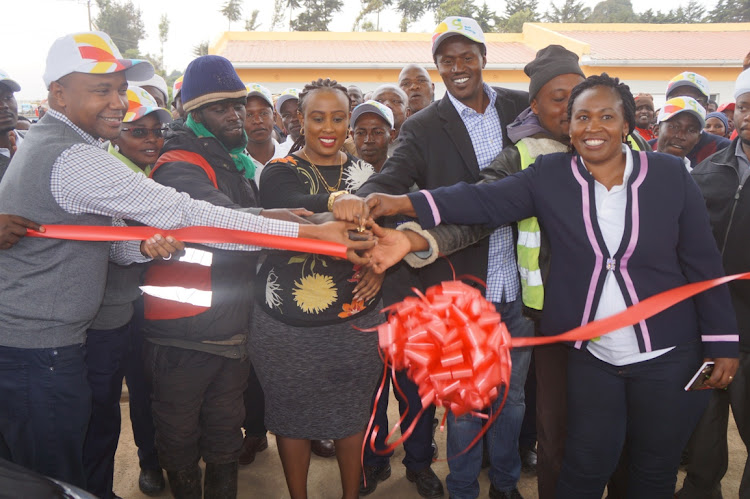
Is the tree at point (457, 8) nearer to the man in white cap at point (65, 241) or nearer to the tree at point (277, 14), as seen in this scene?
the tree at point (277, 14)

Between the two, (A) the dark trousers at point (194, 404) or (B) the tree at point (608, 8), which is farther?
(B) the tree at point (608, 8)

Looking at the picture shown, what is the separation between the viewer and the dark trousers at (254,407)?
388 centimetres

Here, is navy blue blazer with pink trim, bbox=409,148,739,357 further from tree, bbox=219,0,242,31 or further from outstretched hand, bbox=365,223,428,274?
tree, bbox=219,0,242,31

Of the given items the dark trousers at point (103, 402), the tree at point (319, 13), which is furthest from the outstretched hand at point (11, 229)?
the tree at point (319, 13)

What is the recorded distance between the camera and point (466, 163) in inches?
114

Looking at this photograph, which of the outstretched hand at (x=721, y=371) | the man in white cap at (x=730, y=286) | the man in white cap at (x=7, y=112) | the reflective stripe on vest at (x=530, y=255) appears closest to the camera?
the outstretched hand at (x=721, y=371)

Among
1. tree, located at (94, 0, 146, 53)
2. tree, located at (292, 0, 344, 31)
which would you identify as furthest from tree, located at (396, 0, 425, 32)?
tree, located at (94, 0, 146, 53)

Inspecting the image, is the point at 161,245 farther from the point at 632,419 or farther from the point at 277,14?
the point at 277,14

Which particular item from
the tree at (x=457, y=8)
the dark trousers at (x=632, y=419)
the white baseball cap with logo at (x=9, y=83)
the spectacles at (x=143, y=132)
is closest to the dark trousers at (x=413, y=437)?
the dark trousers at (x=632, y=419)

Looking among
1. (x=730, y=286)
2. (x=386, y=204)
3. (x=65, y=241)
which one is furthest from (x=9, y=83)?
(x=730, y=286)

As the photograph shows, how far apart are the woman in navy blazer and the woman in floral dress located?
39cm

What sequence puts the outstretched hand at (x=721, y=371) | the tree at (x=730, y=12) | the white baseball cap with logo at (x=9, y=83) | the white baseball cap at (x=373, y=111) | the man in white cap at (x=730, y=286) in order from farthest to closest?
the tree at (x=730, y=12), the white baseball cap with logo at (x=9, y=83), the white baseball cap at (x=373, y=111), the man in white cap at (x=730, y=286), the outstretched hand at (x=721, y=371)

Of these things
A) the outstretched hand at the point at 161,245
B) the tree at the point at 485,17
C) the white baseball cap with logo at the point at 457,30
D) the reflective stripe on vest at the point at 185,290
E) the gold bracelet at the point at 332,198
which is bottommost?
the reflective stripe on vest at the point at 185,290

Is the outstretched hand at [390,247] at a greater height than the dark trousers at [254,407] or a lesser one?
greater
